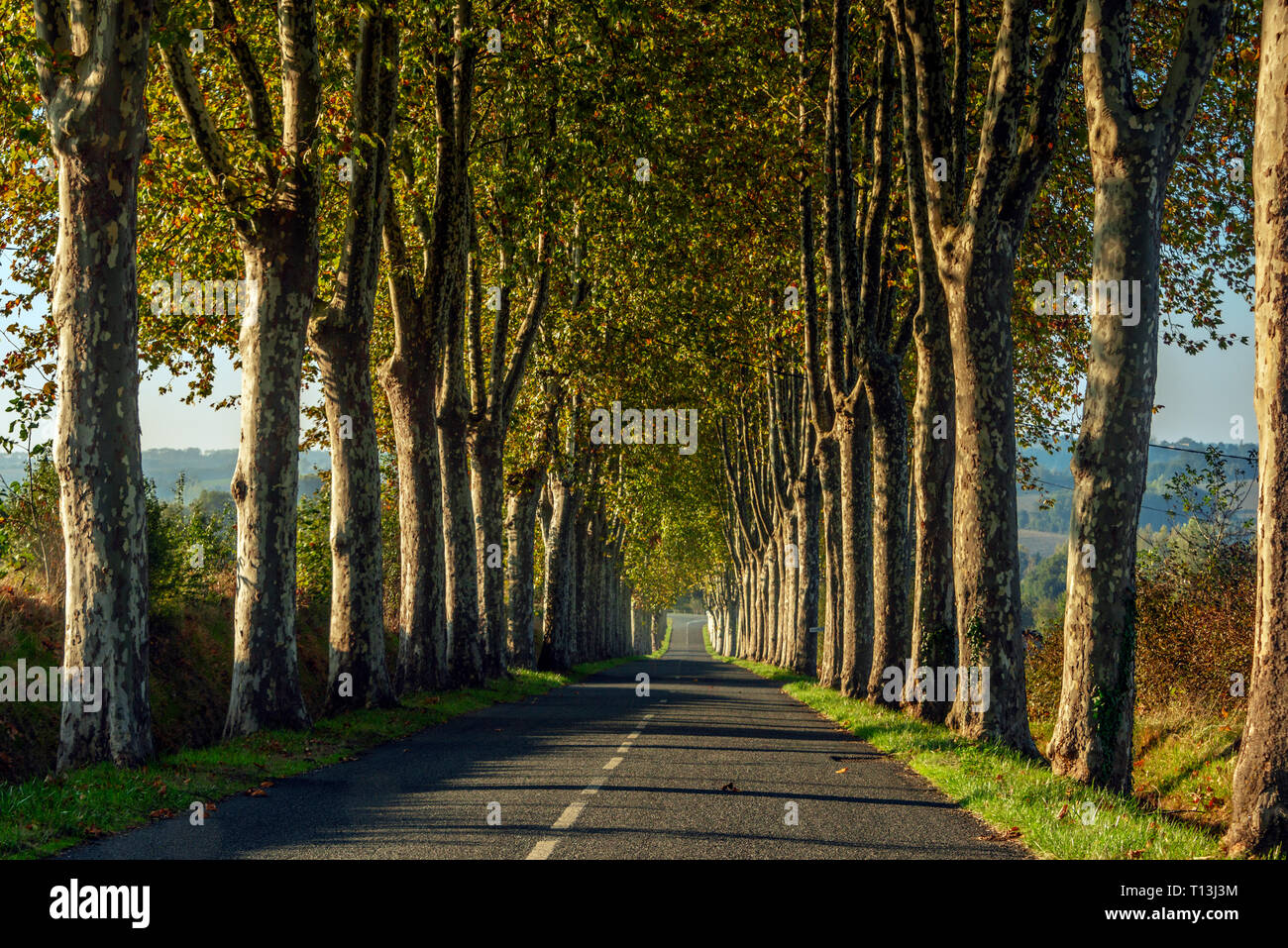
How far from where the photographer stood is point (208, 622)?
19.8 meters

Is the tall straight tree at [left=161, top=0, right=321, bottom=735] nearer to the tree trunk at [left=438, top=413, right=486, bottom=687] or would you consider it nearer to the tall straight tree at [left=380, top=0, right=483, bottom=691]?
the tall straight tree at [left=380, top=0, right=483, bottom=691]

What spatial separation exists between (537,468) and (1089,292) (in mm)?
21301

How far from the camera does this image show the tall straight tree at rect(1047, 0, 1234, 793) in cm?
1004

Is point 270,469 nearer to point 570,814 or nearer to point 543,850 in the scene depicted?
point 570,814

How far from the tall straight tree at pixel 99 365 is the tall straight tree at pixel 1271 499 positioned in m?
8.96

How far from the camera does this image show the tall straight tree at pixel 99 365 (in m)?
10.1

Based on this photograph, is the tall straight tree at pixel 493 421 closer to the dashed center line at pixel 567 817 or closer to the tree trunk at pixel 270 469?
the tree trunk at pixel 270 469

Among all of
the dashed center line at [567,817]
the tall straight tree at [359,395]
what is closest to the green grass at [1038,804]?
the dashed center line at [567,817]

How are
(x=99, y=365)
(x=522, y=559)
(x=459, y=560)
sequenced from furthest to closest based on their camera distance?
(x=522, y=559) < (x=459, y=560) < (x=99, y=365)

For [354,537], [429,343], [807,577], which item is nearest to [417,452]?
[429,343]

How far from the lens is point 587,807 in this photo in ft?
29.1

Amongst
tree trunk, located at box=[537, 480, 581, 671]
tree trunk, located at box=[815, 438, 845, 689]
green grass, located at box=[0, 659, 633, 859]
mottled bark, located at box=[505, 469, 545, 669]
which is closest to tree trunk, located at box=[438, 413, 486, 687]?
green grass, located at box=[0, 659, 633, 859]

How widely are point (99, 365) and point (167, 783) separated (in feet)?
12.6

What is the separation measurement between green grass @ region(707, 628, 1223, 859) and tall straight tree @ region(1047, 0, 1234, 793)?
2.49ft
